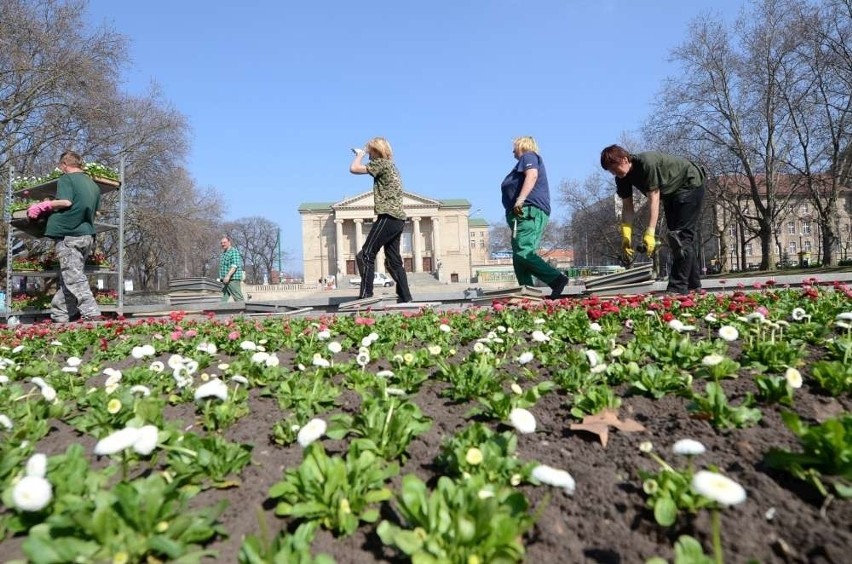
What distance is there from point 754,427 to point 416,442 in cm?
116

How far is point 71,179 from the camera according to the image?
6820 millimetres

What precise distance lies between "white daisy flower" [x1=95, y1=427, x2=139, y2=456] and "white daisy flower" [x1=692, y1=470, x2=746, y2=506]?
143 centimetres

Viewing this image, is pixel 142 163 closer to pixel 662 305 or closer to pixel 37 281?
pixel 37 281

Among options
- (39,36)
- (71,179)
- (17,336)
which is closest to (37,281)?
(39,36)

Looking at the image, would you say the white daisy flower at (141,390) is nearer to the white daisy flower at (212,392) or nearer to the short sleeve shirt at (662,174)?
the white daisy flower at (212,392)

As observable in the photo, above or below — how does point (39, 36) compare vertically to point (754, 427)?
above

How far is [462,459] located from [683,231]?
5.36 m

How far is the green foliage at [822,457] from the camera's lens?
126 centimetres

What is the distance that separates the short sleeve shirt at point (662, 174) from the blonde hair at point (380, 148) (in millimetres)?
2928

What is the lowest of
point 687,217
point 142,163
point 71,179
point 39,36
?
point 687,217

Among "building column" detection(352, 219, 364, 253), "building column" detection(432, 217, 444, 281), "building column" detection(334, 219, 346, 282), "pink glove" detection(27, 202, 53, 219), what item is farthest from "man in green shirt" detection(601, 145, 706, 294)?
"building column" detection(352, 219, 364, 253)

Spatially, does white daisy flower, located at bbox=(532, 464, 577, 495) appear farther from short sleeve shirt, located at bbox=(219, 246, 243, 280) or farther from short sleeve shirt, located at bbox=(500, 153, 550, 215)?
short sleeve shirt, located at bbox=(219, 246, 243, 280)

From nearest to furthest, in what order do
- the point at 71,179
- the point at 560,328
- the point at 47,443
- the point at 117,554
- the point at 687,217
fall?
the point at 117,554
the point at 47,443
the point at 560,328
the point at 687,217
the point at 71,179

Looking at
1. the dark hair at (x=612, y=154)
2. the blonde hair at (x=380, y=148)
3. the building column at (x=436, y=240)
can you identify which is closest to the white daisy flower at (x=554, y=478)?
the dark hair at (x=612, y=154)
